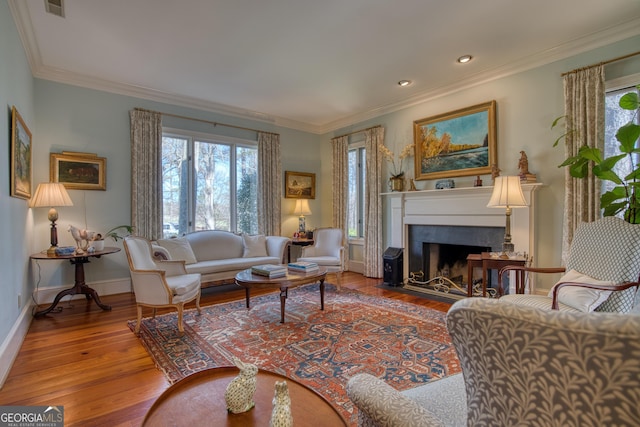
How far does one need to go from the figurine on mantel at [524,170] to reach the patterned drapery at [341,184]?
2980 millimetres

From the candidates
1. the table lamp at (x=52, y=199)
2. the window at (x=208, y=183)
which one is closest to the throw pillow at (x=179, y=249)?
the window at (x=208, y=183)

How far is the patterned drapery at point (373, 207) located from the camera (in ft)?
17.8

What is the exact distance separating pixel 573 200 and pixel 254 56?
3.86m

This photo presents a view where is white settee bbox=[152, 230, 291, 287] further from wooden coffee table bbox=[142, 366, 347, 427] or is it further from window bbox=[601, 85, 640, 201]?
window bbox=[601, 85, 640, 201]

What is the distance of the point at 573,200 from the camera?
3.32 metres

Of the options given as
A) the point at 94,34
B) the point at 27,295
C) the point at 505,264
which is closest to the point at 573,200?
the point at 505,264

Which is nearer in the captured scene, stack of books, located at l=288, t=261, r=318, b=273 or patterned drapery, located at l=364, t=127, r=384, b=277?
stack of books, located at l=288, t=261, r=318, b=273

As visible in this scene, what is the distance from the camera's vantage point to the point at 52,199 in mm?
3621

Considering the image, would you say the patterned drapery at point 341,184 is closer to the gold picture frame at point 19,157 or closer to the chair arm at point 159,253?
the chair arm at point 159,253

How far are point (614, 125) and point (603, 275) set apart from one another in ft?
6.22

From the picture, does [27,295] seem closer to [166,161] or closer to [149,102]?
[166,161]

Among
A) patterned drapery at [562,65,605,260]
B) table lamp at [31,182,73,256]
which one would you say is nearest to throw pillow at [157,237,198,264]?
table lamp at [31,182,73,256]

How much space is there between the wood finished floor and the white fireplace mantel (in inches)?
149

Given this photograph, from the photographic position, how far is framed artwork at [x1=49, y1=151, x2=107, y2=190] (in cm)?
404
